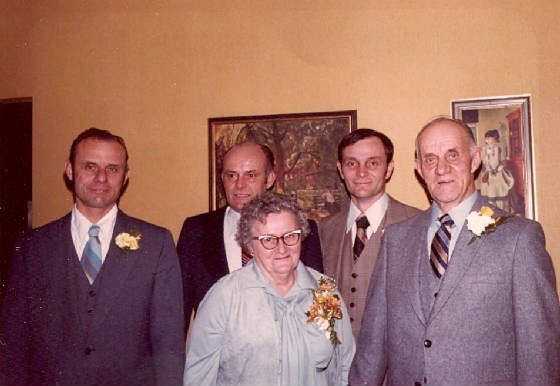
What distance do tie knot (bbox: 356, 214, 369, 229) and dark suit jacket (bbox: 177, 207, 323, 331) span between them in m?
0.31

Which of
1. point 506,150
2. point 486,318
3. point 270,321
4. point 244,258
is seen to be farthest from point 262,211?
point 506,150

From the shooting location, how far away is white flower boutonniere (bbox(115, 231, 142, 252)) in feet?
9.21

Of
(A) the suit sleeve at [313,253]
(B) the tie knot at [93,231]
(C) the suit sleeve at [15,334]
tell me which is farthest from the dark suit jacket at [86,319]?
(A) the suit sleeve at [313,253]

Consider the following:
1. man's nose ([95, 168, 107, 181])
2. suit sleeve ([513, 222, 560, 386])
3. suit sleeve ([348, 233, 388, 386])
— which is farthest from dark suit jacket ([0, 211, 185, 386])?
suit sleeve ([513, 222, 560, 386])

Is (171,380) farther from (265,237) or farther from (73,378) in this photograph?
(265,237)

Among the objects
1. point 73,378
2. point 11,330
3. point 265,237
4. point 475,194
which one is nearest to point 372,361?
point 265,237

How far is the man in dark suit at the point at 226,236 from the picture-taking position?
128 inches

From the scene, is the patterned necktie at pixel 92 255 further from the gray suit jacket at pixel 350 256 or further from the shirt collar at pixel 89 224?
the gray suit jacket at pixel 350 256

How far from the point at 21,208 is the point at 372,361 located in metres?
3.69

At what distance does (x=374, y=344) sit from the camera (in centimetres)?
265

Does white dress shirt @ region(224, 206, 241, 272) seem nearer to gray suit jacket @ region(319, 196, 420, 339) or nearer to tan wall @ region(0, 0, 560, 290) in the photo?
gray suit jacket @ region(319, 196, 420, 339)

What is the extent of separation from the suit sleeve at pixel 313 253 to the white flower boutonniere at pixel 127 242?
43.9 inches

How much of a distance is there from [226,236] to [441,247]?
4.95ft

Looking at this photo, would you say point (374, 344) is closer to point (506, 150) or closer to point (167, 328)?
point (167, 328)
